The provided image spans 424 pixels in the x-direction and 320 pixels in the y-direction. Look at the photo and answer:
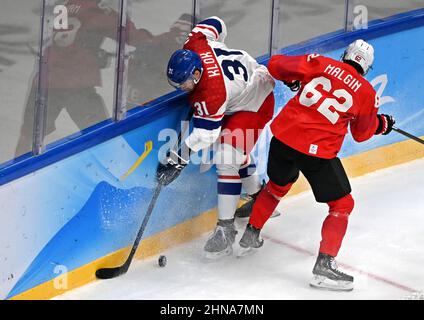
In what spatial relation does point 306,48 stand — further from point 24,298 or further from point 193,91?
point 24,298

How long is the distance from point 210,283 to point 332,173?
0.76 meters

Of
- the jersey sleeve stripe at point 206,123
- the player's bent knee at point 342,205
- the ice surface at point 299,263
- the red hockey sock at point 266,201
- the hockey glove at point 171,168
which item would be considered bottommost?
the ice surface at point 299,263

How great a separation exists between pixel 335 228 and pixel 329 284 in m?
0.26

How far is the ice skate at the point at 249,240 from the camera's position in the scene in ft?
16.3

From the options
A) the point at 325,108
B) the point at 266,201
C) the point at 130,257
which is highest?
the point at 325,108

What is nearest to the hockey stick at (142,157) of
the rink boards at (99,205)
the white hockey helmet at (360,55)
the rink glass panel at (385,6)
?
the rink boards at (99,205)

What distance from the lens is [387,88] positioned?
596 centimetres

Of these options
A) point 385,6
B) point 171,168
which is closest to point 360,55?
point 171,168

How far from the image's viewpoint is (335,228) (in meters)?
4.64

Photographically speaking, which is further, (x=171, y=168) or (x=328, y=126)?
(x=171, y=168)

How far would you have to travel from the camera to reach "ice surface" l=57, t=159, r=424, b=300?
181 inches

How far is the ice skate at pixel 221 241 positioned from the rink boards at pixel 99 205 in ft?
0.64

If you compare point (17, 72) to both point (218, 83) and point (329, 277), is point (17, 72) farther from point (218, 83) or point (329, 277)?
point (329, 277)

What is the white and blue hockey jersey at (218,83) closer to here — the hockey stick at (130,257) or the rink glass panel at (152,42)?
the rink glass panel at (152,42)
